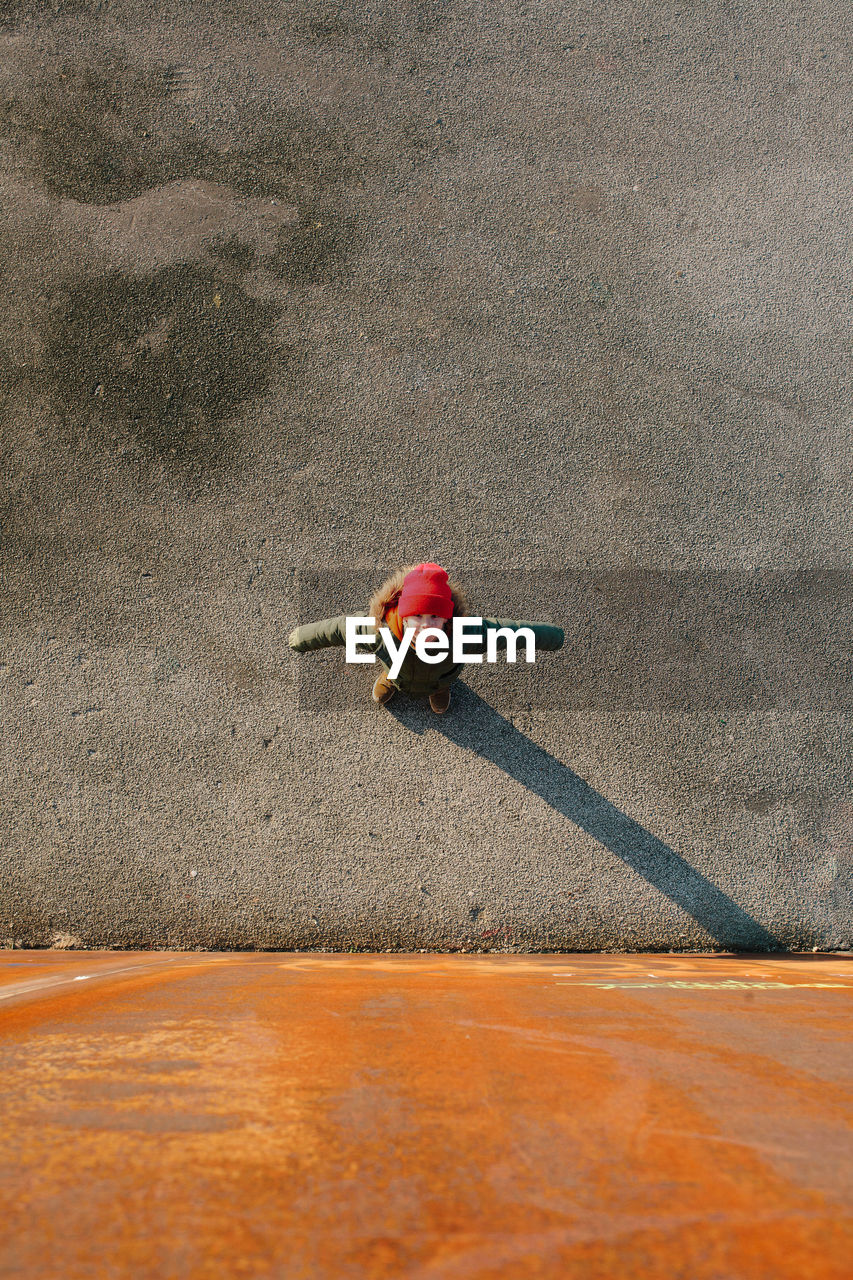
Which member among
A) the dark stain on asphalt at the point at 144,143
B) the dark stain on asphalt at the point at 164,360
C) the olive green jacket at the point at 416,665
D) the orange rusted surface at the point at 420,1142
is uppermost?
the dark stain on asphalt at the point at 144,143

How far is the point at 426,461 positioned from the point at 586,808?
6.97ft

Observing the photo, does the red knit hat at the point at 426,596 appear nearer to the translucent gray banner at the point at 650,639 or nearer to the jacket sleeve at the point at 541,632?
the jacket sleeve at the point at 541,632

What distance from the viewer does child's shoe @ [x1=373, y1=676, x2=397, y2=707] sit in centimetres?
373

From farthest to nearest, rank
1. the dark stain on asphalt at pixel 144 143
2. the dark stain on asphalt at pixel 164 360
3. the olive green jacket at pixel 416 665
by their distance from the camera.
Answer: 1. the dark stain on asphalt at pixel 144 143
2. the dark stain on asphalt at pixel 164 360
3. the olive green jacket at pixel 416 665

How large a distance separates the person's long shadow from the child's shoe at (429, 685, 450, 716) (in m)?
0.06

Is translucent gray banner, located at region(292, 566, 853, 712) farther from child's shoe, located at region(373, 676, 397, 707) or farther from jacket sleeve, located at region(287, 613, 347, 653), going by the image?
jacket sleeve, located at region(287, 613, 347, 653)

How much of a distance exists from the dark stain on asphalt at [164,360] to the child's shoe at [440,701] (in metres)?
1.81

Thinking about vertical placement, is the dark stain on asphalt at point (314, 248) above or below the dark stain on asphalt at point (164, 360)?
above

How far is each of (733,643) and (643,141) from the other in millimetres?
3233

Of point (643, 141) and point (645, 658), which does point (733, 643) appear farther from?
point (643, 141)

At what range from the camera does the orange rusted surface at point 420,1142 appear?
63cm

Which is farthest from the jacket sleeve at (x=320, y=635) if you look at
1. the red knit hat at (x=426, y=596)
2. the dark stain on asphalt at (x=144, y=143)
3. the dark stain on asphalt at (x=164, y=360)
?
the dark stain on asphalt at (x=144, y=143)

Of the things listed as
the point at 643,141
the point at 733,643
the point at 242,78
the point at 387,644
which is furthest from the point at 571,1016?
the point at 242,78

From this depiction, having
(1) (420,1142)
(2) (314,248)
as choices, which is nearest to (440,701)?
(2) (314,248)
